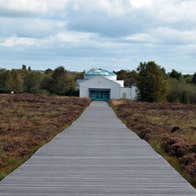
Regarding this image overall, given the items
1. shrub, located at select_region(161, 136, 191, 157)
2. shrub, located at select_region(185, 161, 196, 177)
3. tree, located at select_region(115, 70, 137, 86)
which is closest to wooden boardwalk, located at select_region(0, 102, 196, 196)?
shrub, located at select_region(185, 161, 196, 177)

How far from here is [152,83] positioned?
303 ft

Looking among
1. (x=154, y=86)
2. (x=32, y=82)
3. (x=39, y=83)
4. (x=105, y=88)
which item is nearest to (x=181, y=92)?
(x=154, y=86)

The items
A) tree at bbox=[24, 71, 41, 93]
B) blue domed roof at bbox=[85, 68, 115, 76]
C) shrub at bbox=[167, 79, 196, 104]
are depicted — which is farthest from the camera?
tree at bbox=[24, 71, 41, 93]

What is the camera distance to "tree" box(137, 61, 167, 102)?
302ft

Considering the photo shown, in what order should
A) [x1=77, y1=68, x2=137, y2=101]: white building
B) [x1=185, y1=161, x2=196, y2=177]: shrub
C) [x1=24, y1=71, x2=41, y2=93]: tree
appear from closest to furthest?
[x1=185, y1=161, x2=196, y2=177]: shrub < [x1=77, y1=68, x2=137, y2=101]: white building < [x1=24, y1=71, x2=41, y2=93]: tree

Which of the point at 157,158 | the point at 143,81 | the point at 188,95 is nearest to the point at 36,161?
the point at 157,158

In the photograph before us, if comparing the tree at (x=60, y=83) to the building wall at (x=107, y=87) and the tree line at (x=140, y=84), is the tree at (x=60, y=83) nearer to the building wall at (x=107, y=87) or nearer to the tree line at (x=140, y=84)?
the tree line at (x=140, y=84)

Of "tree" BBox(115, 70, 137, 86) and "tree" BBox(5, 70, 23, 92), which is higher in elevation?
"tree" BBox(115, 70, 137, 86)

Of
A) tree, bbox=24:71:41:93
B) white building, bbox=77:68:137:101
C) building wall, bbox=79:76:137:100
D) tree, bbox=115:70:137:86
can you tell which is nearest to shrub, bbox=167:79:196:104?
white building, bbox=77:68:137:101

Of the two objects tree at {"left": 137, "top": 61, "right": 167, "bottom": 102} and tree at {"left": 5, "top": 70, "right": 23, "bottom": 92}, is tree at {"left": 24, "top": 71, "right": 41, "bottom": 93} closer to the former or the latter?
tree at {"left": 5, "top": 70, "right": 23, "bottom": 92}

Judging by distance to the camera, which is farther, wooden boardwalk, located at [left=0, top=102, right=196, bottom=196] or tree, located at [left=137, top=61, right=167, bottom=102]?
tree, located at [left=137, top=61, right=167, bottom=102]

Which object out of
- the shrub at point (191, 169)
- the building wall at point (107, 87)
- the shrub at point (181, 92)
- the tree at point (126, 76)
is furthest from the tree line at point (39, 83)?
the shrub at point (191, 169)

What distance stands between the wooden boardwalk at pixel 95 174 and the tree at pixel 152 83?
73769 mm

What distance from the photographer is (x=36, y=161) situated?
14523mm
